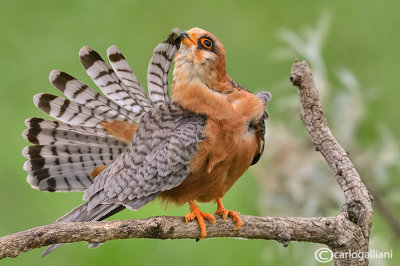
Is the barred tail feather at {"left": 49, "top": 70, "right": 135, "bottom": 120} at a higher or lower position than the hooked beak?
lower

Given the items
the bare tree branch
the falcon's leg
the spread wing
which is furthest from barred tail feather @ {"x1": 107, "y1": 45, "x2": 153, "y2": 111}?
the bare tree branch

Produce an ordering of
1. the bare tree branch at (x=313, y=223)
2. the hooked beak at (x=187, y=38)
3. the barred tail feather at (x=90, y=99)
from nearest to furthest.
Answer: the bare tree branch at (x=313, y=223), the hooked beak at (x=187, y=38), the barred tail feather at (x=90, y=99)

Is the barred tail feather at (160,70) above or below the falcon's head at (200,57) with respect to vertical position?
above

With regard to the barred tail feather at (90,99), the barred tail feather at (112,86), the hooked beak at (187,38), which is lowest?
the barred tail feather at (90,99)

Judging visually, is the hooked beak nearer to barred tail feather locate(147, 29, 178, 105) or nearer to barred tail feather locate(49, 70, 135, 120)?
barred tail feather locate(147, 29, 178, 105)

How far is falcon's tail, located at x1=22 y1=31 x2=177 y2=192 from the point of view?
2475 mm

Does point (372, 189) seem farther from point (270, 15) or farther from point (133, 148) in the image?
point (270, 15)

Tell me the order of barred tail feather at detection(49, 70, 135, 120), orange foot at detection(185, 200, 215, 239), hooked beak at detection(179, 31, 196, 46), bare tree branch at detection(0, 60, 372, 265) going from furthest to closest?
1. barred tail feather at detection(49, 70, 135, 120)
2. hooked beak at detection(179, 31, 196, 46)
3. orange foot at detection(185, 200, 215, 239)
4. bare tree branch at detection(0, 60, 372, 265)

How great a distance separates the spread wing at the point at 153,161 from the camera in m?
2.25

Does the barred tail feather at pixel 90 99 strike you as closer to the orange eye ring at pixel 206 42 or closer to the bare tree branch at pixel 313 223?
the orange eye ring at pixel 206 42

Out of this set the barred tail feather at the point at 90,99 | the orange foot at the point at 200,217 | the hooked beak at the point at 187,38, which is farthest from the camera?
the barred tail feather at the point at 90,99

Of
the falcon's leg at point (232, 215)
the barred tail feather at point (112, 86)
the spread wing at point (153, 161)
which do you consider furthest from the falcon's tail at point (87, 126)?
the falcon's leg at point (232, 215)

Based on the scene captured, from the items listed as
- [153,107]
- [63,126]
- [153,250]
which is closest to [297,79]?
[153,107]

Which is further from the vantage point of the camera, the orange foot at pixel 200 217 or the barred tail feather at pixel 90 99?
the barred tail feather at pixel 90 99
